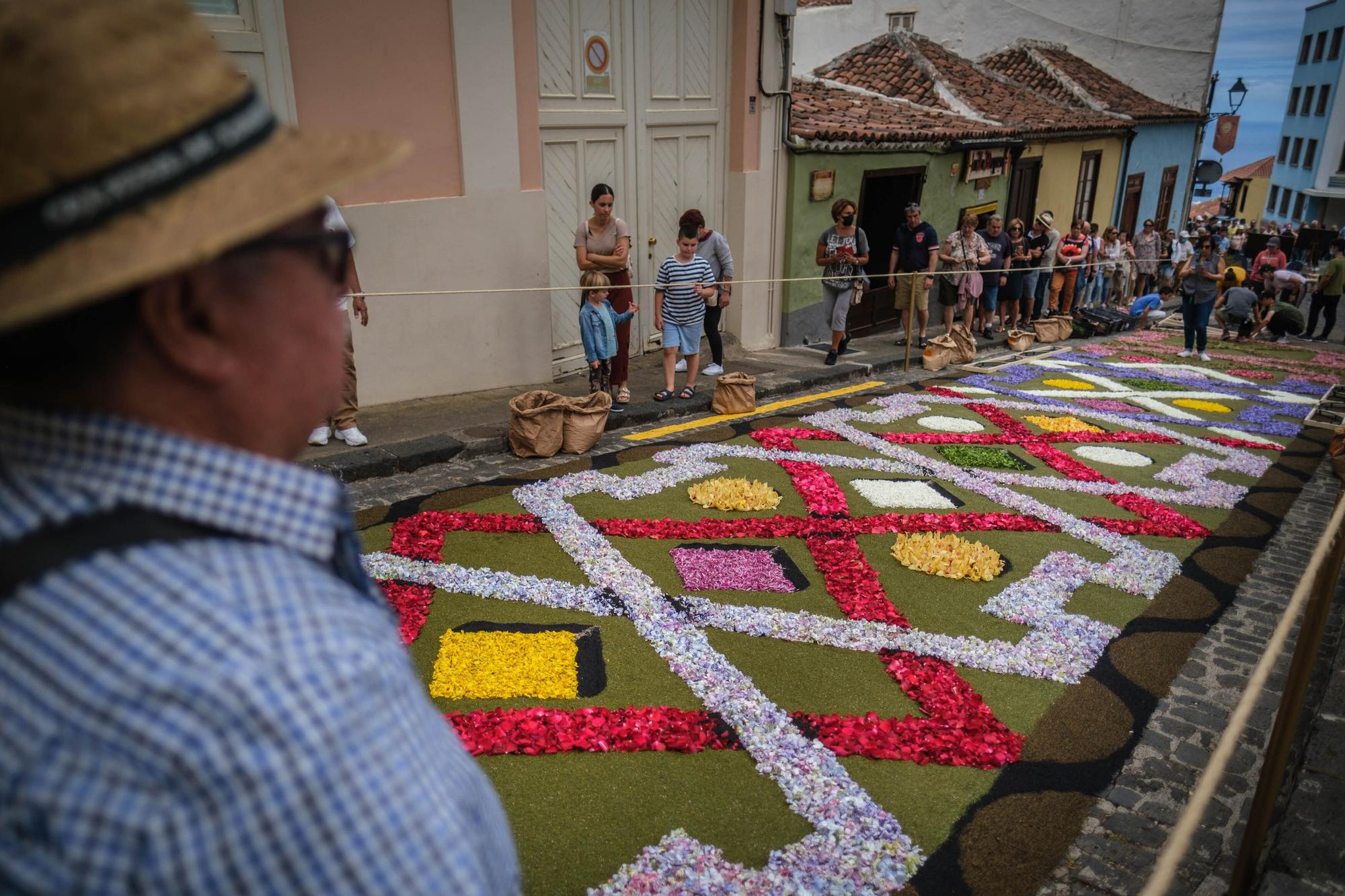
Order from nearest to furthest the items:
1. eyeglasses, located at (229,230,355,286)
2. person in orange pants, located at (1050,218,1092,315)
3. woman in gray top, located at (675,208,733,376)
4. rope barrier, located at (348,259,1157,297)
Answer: eyeglasses, located at (229,230,355,286) < rope barrier, located at (348,259,1157,297) < woman in gray top, located at (675,208,733,376) < person in orange pants, located at (1050,218,1092,315)

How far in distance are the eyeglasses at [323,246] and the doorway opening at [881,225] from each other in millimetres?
12453

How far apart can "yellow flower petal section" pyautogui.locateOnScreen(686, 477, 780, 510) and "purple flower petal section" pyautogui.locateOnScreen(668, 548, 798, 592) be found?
69 cm

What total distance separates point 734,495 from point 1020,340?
8.88 m

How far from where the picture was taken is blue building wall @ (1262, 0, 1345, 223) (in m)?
42.7

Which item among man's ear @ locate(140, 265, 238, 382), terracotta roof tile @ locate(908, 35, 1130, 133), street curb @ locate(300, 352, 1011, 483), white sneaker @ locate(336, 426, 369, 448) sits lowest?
street curb @ locate(300, 352, 1011, 483)

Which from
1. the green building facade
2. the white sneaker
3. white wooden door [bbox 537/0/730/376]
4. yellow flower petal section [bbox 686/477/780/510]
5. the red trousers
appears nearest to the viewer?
yellow flower petal section [bbox 686/477/780/510]

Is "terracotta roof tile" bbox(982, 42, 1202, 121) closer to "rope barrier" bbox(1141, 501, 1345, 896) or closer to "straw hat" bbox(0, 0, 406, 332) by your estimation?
"rope barrier" bbox(1141, 501, 1345, 896)

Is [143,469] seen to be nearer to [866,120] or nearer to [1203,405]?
[1203,405]

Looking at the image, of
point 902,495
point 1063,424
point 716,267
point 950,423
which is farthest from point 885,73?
point 902,495

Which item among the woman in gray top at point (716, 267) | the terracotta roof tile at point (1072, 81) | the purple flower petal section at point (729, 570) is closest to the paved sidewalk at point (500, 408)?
the woman in gray top at point (716, 267)

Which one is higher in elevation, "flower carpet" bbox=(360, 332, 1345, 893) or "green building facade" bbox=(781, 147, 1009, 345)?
"green building facade" bbox=(781, 147, 1009, 345)

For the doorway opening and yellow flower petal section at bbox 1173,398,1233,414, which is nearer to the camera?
yellow flower petal section at bbox 1173,398,1233,414

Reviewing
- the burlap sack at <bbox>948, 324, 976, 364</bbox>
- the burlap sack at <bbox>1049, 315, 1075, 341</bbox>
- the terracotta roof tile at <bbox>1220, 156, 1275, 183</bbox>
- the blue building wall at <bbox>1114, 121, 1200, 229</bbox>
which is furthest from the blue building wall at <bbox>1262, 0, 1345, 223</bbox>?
the burlap sack at <bbox>948, 324, 976, 364</bbox>

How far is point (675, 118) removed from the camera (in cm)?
1028
